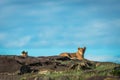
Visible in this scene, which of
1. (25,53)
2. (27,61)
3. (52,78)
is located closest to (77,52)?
(25,53)

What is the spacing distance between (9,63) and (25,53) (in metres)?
28.6

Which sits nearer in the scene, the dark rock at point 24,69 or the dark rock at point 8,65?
the dark rock at point 24,69

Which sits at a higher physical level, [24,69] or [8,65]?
[8,65]

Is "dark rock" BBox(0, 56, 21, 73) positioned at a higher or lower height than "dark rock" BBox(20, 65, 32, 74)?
higher

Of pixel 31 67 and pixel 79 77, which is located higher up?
pixel 31 67

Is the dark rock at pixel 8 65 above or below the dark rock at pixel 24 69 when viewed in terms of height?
above

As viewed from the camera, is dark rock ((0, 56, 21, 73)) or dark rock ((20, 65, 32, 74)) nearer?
dark rock ((20, 65, 32, 74))

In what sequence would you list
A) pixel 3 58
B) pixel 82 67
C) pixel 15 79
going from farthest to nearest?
pixel 3 58
pixel 82 67
pixel 15 79

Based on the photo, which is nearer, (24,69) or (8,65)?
(24,69)

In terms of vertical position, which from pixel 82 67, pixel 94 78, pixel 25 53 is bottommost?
pixel 94 78

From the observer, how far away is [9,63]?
4872cm

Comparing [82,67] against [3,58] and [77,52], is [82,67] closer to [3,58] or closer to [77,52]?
[3,58]

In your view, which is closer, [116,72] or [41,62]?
[116,72]

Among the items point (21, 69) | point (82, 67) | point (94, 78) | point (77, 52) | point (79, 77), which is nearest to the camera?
point (94, 78)
